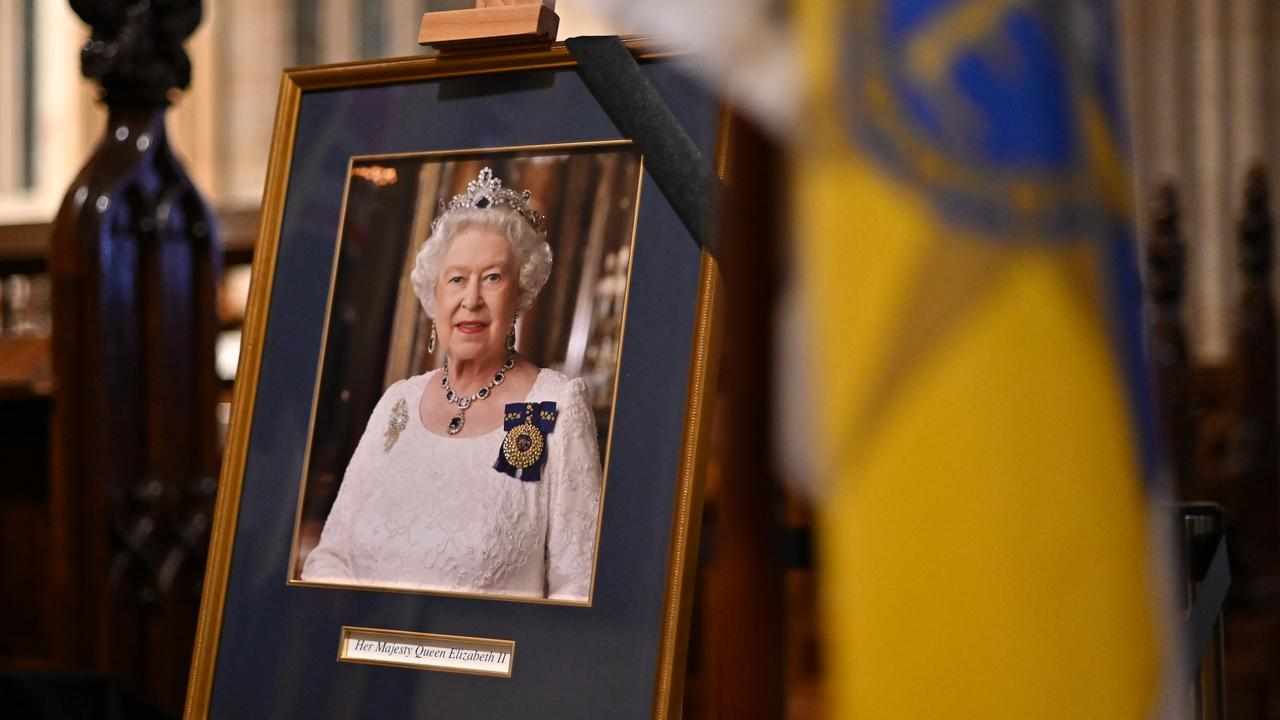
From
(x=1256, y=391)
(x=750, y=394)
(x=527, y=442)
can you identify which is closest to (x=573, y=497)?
(x=527, y=442)

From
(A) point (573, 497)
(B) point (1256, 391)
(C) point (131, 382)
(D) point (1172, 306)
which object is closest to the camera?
(A) point (573, 497)

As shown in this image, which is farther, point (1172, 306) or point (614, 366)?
point (1172, 306)

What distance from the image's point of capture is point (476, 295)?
0.79 meters

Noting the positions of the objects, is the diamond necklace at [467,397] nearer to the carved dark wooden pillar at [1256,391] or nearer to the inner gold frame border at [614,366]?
the inner gold frame border at [614,366]

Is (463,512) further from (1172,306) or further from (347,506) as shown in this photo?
(1172,306)

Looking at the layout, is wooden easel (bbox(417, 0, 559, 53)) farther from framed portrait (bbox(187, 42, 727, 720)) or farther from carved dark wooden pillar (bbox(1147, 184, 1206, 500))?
carved dark wooden pillar (bbox(1147, 184, 1206, 500))

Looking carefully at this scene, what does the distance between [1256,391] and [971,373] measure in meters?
2.17

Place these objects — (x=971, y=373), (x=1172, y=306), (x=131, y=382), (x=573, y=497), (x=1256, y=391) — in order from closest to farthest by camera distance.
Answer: (x=971, y=373), (x=573, y=497), (x=131, y=382), (x=1172, y=306), (x=1256, y=391)

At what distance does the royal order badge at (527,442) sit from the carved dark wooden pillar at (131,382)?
0.66 metres

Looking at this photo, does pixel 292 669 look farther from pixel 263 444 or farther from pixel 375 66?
pixel 375 66

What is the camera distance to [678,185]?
28.5 inches

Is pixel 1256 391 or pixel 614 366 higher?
pixel 1256 391

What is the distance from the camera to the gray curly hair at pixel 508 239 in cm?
78

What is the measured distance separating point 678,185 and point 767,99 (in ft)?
1.54
